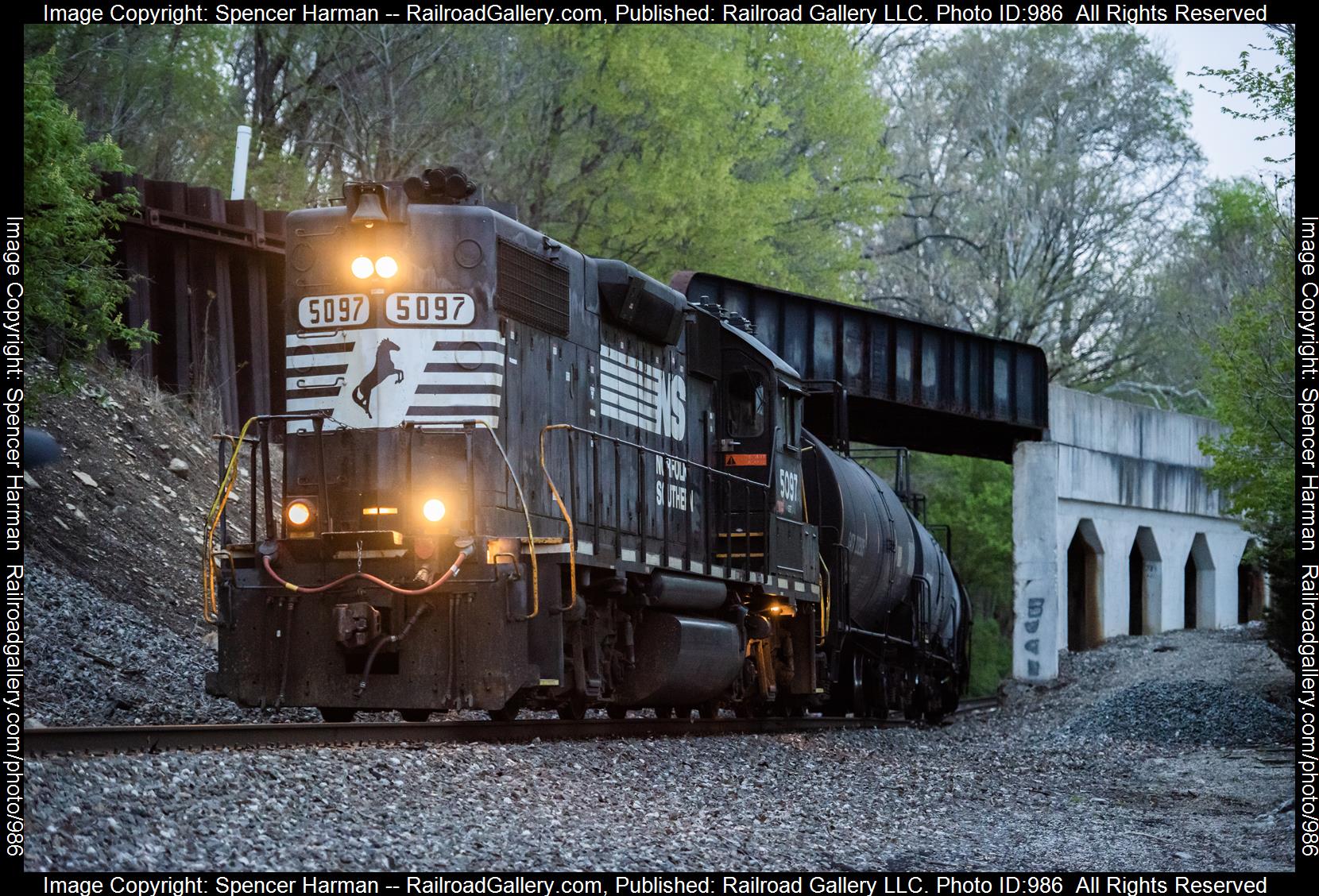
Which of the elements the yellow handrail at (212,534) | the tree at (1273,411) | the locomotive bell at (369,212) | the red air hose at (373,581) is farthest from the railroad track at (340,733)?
the tree at (1273,411)

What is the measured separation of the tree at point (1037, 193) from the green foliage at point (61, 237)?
2939 cm

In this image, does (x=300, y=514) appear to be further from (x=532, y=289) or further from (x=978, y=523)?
(x=978, y=523)

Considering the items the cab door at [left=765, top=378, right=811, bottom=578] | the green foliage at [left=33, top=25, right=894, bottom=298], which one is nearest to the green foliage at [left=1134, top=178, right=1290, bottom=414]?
the green foliage at [left=33, top=25, right=894, bottom=298]

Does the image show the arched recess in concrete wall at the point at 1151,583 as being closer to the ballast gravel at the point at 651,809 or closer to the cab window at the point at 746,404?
the ballast gravel at the point at 651,809

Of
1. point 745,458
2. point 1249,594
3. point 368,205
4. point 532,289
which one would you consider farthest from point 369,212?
point 1249,594

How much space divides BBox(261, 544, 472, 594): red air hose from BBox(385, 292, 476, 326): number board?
1723mm

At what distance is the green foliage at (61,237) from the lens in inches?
519

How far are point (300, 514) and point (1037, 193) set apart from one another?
118 feet

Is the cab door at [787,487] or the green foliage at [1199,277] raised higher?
the green foliage at [1199,277]

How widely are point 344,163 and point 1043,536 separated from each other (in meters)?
14.6

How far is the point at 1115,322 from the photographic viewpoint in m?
44.0

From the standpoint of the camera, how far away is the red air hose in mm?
9906

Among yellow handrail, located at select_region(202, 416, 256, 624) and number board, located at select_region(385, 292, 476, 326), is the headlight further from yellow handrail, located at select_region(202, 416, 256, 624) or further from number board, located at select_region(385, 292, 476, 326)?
number board, located at select_region(385, 292, 476, 326)

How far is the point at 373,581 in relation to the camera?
10.1 meters
